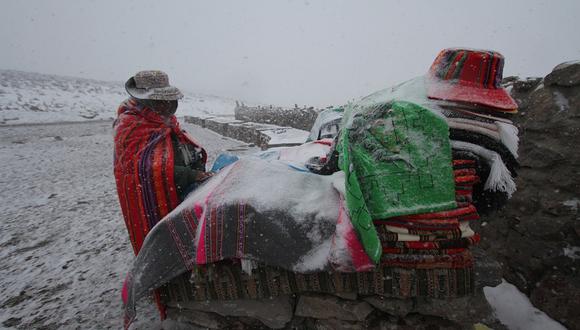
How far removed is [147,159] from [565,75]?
128 inches

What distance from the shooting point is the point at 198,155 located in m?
2.81

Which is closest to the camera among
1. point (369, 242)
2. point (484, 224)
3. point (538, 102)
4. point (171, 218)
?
point (369, 242)

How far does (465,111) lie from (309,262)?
3.88ft

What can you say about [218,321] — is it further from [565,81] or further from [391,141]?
[565,81]

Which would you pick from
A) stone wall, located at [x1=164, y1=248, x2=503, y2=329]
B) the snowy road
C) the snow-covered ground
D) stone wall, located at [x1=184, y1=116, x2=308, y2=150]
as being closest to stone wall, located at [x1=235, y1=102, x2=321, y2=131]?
stone wall, located at [x1=184, y1=116, x2=308, y2=150]

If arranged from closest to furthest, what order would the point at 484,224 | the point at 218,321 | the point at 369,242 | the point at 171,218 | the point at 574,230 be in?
the point at 369,242
the point at 171,218
the point at 218,321
the point at 574,230
the point at 484,224

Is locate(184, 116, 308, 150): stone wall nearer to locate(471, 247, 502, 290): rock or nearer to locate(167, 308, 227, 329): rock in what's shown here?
locate(167, 308, 227, 329): rock

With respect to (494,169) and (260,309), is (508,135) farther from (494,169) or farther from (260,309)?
(260,309)

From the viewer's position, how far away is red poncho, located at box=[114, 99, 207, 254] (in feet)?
7.52

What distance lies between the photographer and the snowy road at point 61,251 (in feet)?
7.96

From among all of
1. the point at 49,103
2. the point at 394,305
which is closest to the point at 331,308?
the point at 394,305

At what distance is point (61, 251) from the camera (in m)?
3.37

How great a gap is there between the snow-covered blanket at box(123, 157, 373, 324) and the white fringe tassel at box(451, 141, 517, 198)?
727mm

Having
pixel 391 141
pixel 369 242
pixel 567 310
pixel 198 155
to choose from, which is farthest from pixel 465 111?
pixel 198 155
